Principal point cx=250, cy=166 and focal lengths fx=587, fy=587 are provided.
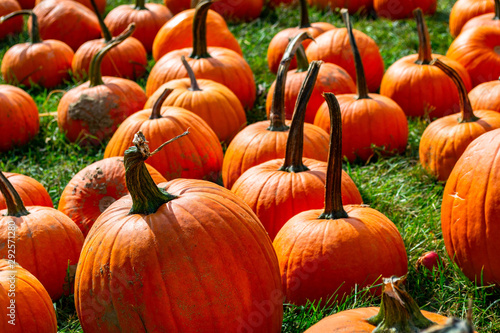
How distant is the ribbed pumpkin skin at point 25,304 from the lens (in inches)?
91.8

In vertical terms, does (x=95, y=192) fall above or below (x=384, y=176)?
above

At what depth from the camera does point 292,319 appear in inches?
102

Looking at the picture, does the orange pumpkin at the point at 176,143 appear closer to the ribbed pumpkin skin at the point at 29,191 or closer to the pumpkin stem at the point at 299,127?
the ribbed pumpkin skin at the point at 29,191

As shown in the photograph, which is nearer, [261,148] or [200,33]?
[261,148]

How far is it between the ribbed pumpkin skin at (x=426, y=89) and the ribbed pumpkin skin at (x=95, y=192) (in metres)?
2.63

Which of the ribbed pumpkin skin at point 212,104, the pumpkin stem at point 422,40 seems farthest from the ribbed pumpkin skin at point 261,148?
the pumpkin stem at point 422,40

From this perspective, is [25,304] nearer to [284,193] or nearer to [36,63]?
[284,193]

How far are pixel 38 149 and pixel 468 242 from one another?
3.88m

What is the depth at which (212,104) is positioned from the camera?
465 centimetres

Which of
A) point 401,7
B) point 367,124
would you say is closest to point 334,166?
point 367,124

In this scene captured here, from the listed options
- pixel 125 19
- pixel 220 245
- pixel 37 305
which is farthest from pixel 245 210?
pixel 125 19

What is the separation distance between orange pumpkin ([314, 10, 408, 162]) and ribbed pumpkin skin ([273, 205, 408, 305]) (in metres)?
1.76

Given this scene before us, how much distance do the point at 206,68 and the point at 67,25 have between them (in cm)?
304

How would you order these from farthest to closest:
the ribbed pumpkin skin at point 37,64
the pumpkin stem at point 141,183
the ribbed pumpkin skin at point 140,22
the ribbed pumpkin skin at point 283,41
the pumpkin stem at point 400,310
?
1. the ribbed pumpkin skin at point 140,22
2. the ribbed pumpkin skin at point 37,64
3. the ribbed pumpkin skin at point 283,41
4. the pumpkin stem at point 141,183
5. the pumpkin stem at point 400,310
